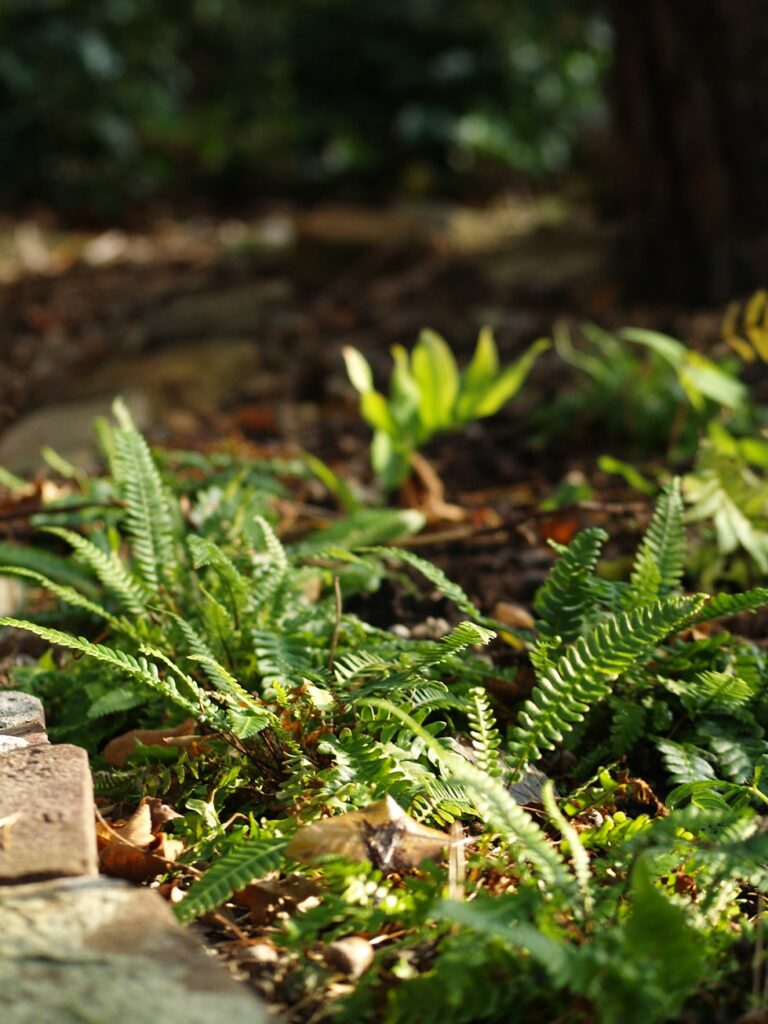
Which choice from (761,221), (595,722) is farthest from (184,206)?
(595,722)

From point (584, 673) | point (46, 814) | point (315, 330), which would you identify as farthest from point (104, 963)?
point (315, 330)

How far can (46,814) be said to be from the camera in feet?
5.13

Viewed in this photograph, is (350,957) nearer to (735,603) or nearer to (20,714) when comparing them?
(20,714)

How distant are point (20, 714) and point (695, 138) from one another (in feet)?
11.4

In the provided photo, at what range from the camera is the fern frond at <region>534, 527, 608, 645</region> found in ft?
6.65

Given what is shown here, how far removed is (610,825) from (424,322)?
333 centimetres

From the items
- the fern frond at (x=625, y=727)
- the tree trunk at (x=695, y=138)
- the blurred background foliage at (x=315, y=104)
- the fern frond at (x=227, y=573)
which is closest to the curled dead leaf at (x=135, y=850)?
the fern frond at (x=227, y=573)

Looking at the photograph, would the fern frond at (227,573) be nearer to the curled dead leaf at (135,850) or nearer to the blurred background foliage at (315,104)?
the curled dead leaf at (135,850)

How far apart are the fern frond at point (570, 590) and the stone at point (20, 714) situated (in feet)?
2.84

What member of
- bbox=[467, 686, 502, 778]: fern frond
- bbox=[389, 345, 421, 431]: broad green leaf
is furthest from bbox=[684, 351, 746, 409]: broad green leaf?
bbox=[467, 686, 502, 778]: fern frond

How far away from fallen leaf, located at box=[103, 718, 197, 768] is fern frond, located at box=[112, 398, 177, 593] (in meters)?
0.31

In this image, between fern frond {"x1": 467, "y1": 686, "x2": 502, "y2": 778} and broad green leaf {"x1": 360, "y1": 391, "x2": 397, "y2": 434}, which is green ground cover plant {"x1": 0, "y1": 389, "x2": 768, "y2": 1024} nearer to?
fern frond {"x1": 467, "y1": 686, "x2": 502, "y2": 778}

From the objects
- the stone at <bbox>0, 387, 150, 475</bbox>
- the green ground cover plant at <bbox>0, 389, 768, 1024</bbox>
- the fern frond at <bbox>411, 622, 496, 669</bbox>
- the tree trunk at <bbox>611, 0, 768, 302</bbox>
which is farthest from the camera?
the tree trunk at <bbox>611, 0, 768, 302</bbox>

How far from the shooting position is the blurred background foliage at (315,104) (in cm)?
794
